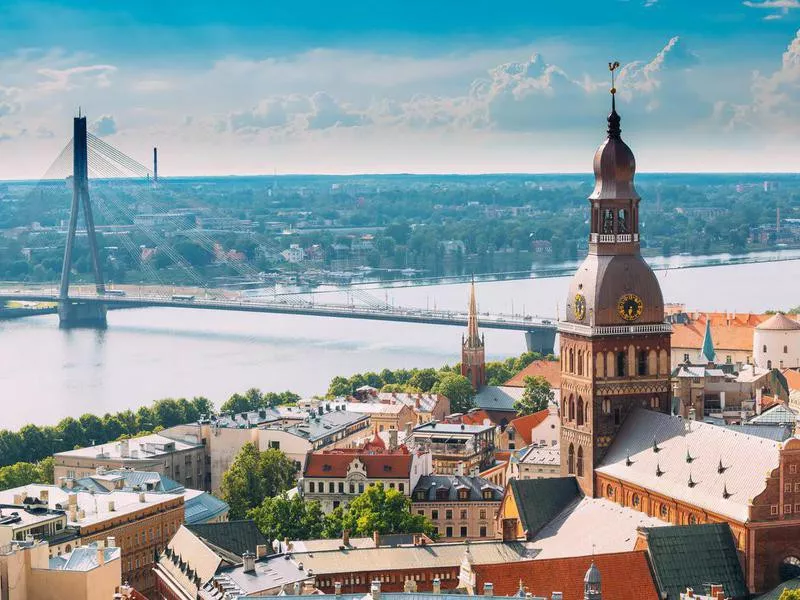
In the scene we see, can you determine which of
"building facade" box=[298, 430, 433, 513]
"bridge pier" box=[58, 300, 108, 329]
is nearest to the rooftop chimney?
"building facade" box=[298, 430, 433, 513]

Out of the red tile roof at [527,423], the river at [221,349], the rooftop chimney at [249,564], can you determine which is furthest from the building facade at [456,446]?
the rooftop chimney at [249,564]

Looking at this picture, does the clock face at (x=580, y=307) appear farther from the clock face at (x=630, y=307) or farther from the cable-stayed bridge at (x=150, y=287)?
the cable-stayed bridge at (x=150, y=287)

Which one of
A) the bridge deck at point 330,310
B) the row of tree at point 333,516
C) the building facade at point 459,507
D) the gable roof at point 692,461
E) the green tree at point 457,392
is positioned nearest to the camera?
the gable roof at point 692,461

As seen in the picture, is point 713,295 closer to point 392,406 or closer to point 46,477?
point 392,406

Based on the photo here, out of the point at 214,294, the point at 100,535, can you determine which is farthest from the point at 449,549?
the point at 214,294

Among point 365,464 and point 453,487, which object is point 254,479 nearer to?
point 365,464

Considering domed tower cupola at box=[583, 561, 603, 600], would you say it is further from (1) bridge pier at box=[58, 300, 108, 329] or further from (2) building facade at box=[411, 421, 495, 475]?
(1) bridge pier at box=[58, 300, 108, 329]
